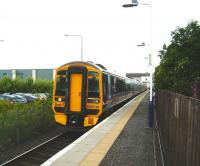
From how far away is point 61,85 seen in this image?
17.8 metres

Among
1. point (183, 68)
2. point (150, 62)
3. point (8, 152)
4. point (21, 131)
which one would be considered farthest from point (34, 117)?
point (183, 68)

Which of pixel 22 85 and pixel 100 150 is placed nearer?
pixel 100 150

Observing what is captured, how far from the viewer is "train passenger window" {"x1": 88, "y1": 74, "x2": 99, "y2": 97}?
690 inches

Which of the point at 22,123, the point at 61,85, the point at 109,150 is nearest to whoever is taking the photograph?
the point at 109,150

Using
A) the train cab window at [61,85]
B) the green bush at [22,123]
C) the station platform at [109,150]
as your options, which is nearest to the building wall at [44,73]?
the green bush at [22,123]

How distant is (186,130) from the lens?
699 cm

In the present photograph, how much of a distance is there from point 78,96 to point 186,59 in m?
6.29

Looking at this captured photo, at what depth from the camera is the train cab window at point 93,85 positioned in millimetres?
17516

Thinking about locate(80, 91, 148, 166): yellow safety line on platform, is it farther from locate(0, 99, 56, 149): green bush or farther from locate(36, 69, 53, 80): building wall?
locate(36, 69, 53, 80): building wall

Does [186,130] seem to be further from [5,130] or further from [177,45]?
[177,45]

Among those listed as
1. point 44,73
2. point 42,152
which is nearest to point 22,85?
point 42,152

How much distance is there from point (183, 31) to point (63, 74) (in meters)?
7.59

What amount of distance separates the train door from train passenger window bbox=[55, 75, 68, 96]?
1.07ft

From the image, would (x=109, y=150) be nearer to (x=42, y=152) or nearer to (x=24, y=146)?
(x=42, y=152)
